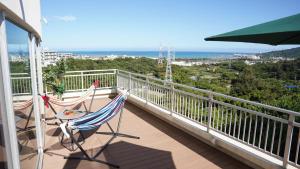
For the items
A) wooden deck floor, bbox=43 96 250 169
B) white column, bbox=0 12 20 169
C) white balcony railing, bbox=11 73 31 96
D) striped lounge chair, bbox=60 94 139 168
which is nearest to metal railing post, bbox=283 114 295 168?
wooden deck floor, bbox=43 96 250 169

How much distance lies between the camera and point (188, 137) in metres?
4.64

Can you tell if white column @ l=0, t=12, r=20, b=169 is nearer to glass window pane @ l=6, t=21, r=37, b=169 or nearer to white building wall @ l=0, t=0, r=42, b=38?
white building wall @ l=0, t=0, r=42, b=38

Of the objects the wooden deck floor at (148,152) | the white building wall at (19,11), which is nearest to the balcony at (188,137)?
the wooden deck floor at (148,152)

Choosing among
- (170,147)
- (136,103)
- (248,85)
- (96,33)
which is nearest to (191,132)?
(170,147)

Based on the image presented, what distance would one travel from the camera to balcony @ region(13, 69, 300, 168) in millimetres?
3275

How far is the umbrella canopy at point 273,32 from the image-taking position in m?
1.44

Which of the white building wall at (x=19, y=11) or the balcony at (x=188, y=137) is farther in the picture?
the balcony at (x=188, y=137)

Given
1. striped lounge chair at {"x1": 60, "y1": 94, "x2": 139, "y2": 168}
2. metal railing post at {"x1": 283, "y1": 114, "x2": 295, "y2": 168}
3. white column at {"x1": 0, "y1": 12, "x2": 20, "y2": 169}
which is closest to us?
white column at {"x1": 0, "y1": 12, "x2": 20, "y2": 169}

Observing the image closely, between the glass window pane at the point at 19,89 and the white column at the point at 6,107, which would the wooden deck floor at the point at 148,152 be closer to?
the glass window pane at the point at 19,89

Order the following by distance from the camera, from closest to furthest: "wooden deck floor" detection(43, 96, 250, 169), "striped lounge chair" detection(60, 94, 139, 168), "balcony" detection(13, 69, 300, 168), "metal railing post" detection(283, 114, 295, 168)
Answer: "metal railing post" detection(283, 114, 295, 168) → "balcony" detection(13, 69, 300, 168) → "striped lounge chair" detection(60, 94, 139, 168) → "wooden deck floor" detection(43, 96, 250, 169)

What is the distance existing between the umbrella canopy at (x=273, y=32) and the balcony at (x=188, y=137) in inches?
58.1

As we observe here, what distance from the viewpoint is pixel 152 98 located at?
20.5 ft

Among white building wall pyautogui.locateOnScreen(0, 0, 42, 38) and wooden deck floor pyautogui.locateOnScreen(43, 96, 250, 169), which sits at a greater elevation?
white building wall pyautogui.locateOnScreen(0, 0, 42, 38)

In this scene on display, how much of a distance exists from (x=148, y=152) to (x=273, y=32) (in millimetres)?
3156
